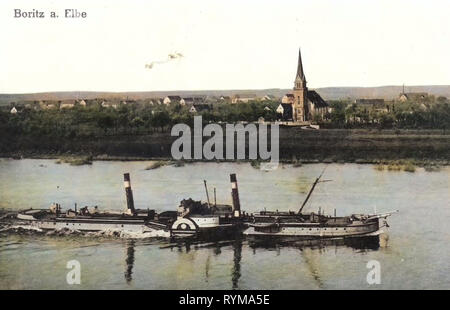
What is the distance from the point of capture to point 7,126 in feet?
23.8

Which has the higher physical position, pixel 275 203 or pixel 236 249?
pixel 275 203

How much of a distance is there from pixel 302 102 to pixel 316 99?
0.92 feet

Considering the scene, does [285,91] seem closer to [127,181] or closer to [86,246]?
[127,181]

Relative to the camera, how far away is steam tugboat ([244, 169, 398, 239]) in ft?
23.2

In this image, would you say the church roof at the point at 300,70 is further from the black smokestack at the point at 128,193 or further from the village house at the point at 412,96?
the black smokestack at the point at 128,193

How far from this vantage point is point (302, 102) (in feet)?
22.6

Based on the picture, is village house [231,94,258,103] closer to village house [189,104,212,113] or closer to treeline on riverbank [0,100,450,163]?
treeline on riverbank [0,100,450,163]

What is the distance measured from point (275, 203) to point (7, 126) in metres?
3.25

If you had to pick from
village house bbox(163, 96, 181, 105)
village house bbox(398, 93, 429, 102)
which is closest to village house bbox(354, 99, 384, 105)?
village house bbox(398, 93, 429, 102)
